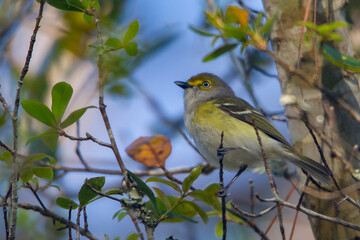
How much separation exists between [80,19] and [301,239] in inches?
145

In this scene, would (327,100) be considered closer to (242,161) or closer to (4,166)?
(242,161)

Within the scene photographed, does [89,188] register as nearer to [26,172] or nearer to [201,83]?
[26,172]

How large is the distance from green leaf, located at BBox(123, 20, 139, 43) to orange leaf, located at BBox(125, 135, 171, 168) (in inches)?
29.2


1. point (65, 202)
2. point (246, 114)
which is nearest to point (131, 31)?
point (65, 202)

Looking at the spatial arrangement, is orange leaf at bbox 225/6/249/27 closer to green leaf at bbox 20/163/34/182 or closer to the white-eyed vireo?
the white-eyed vireo

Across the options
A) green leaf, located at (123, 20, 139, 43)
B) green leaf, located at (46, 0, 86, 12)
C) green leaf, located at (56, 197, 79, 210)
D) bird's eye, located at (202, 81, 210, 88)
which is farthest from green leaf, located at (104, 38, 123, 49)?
bird's eye, located at (202, 81, 210, 88)

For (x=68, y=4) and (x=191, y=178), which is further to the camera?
(x=191, y=178)

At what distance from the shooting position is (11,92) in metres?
3.72

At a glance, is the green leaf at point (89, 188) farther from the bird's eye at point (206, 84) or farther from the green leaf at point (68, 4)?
the bird's eye at point (206, 84)

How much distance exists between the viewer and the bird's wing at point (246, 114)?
343cm

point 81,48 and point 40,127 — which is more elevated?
point 81,48

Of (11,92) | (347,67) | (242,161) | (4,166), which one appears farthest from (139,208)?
(11,92)

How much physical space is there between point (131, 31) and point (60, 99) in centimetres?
48

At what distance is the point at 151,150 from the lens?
2.75 m
